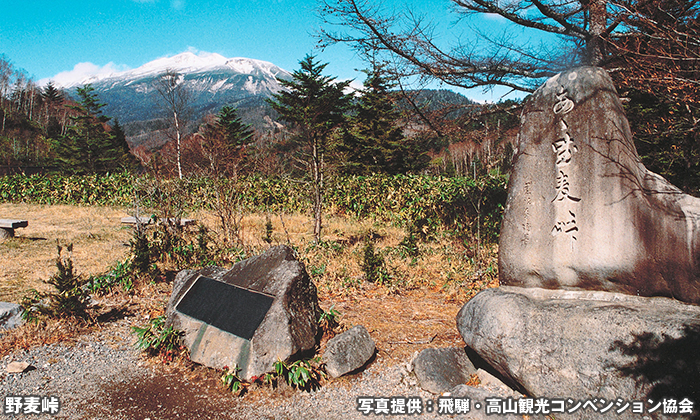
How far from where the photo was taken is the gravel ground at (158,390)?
3.06 m

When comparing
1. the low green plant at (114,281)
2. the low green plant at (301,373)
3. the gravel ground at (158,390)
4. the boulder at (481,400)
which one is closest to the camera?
the boulder at (481,400)

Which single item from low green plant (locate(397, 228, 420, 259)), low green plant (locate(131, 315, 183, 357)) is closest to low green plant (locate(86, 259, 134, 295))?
low green plant (locate(131, 315, 183, 357))

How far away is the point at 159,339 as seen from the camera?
12.3ft

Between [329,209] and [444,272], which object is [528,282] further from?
[329,209]

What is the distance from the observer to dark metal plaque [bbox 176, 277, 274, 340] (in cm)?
355

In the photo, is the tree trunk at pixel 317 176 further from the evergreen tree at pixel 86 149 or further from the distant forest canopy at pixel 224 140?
the evergreen tree at pixel 86 149

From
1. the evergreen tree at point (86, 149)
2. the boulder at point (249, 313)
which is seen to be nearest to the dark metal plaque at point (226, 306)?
the boulder at point (249, 313)

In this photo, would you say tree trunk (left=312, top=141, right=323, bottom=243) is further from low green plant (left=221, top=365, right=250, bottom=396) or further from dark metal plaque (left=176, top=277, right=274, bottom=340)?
low green plant (left=221, top=365, right=250, bottom=396)

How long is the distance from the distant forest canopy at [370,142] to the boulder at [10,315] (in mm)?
3198

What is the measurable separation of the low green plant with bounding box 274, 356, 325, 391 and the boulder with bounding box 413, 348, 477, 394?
85 centimetres

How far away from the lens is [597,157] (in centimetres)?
341

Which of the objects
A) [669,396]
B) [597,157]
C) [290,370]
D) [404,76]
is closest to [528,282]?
[597,157]

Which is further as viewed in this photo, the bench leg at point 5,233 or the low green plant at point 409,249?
the bench leg at point 5,233

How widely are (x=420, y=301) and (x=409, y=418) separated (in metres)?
2.48
